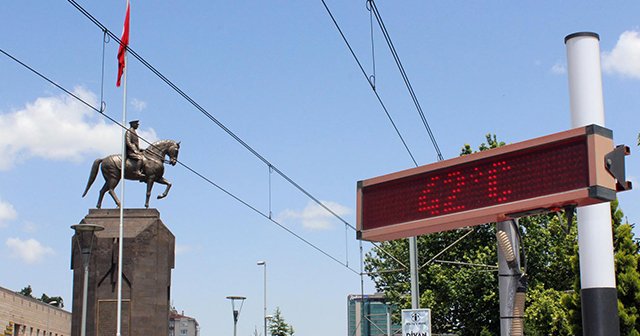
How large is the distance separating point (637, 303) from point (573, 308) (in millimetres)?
1989

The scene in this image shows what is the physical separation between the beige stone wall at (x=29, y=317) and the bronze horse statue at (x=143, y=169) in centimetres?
2672

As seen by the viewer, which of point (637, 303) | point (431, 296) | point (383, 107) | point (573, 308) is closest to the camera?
point (383, 107)

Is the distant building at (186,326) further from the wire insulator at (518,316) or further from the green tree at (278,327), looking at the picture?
the wire insulator at (518,316)

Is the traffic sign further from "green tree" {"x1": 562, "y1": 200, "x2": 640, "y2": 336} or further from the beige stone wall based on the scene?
the beige stone wall

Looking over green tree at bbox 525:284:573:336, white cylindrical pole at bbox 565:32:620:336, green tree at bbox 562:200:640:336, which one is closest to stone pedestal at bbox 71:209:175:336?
green tree at bbox 525:284:573:336

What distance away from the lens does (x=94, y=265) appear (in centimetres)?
3503

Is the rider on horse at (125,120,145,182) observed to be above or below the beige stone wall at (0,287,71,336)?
above

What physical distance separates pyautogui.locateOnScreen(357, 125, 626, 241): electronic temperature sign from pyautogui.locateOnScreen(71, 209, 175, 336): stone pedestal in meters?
27.9

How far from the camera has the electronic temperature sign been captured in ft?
22.6

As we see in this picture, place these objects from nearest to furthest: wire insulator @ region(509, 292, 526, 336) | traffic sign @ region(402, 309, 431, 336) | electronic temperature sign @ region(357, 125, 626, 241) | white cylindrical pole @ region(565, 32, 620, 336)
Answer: electronic temperature sign @ region(357, 125, 626, 241) → wire insulator @ region(509, 292, 526, 336) → white cylindrical pole @ region(565, 32, 620, 336) → traffic sign @ region(402, 309, 431, 336)

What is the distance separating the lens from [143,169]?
3612 centimetres

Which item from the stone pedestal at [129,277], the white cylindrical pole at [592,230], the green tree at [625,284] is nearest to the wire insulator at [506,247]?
the white cylindrical pole at [592,230]

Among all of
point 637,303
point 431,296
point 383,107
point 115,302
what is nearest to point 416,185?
point 383,107

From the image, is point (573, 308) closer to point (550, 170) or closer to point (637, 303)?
point (637, 303)
